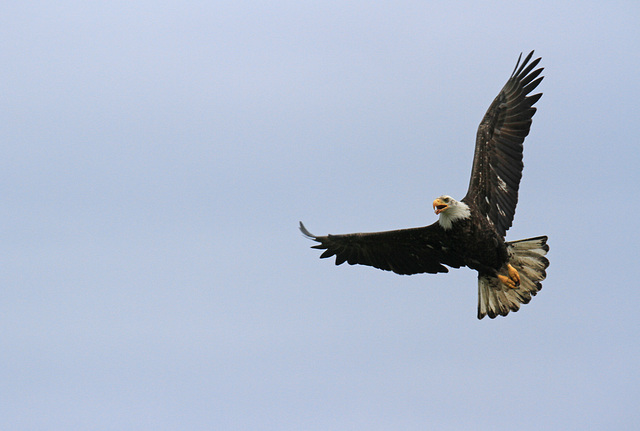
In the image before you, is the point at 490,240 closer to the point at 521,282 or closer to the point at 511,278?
the point at 511,278

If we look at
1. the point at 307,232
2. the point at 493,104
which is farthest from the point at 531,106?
the point at 307,232

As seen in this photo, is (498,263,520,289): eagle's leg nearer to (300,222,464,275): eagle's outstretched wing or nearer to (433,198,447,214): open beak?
(300,222,464,275): eagle's outstretched wing

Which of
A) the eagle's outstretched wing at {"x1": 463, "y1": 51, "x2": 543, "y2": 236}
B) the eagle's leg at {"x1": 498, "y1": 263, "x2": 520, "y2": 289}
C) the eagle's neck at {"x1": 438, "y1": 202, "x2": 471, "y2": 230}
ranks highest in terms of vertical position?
the eagle's outstretched wing at {"x1": 463, "y1": 51, "x2": 543, "y2": 236}

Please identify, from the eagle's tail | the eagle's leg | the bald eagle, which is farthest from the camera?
the eagle's tail

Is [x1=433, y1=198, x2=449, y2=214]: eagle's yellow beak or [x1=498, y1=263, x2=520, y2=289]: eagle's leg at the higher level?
[x1=433, y1=198, x2=449, y2=214]: eagle's yellow beak

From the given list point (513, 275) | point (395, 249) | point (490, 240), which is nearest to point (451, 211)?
point (490, 240)

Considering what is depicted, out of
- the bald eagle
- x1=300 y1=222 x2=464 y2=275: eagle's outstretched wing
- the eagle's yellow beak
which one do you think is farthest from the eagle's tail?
the eagle's yellow beak

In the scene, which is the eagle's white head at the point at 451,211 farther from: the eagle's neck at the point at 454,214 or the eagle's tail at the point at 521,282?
the eagle's tail at the point at 521,282

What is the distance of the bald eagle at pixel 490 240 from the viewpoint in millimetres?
13875

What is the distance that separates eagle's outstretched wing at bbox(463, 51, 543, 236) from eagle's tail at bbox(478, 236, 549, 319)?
1.44 ft

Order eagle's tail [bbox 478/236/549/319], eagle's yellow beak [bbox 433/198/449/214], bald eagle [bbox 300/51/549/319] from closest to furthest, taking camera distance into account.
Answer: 1. eagle's yellow beak [bbox 433/198/449/214]
2. bald eagle [bbox 300/51/549/319]
3. eagle's tail [bbox 478/236/549/319]

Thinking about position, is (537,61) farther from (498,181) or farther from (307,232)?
(307,232)

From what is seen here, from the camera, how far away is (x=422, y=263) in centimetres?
1441

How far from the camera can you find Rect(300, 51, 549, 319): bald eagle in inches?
546
